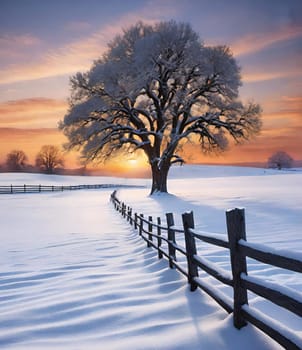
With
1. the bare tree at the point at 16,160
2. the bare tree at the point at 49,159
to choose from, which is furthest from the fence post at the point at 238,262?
the bare tree at the point at 16,160

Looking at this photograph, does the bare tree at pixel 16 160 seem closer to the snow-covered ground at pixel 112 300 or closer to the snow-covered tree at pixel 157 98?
the snow-covered tree at pixel 157 98

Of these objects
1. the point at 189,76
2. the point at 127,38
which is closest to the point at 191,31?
the point at 189,76

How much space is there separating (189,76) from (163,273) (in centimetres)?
2349

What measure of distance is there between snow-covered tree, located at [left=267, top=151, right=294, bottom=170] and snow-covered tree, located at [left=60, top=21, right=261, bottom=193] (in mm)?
114051

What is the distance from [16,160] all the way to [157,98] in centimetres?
10166

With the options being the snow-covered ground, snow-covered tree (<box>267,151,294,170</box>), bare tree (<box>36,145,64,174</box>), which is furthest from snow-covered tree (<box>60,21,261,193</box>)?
snow-covered tree (<box>267,151,294,170</box>)

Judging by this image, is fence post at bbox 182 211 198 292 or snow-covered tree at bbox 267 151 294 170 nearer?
fence post at bbox 182 211 198 292

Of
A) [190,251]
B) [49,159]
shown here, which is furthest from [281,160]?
[190,251]

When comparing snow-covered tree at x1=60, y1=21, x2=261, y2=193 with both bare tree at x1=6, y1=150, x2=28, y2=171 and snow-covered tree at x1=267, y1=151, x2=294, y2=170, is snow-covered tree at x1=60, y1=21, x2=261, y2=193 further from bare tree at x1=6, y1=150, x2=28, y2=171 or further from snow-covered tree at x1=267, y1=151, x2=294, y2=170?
snow-covered tree at x1=267, y1=151, x2=294, y2=170

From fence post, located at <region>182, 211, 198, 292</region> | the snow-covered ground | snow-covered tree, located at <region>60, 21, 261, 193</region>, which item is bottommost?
the snow-covered ground

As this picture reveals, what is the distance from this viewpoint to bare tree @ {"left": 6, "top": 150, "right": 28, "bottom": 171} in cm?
11706

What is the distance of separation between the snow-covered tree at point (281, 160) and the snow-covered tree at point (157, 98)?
114 m

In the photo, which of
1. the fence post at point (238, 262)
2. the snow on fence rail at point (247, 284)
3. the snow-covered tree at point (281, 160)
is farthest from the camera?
the snow-covered tree at point (281, 160)

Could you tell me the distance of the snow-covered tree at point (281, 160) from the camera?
440 ft
